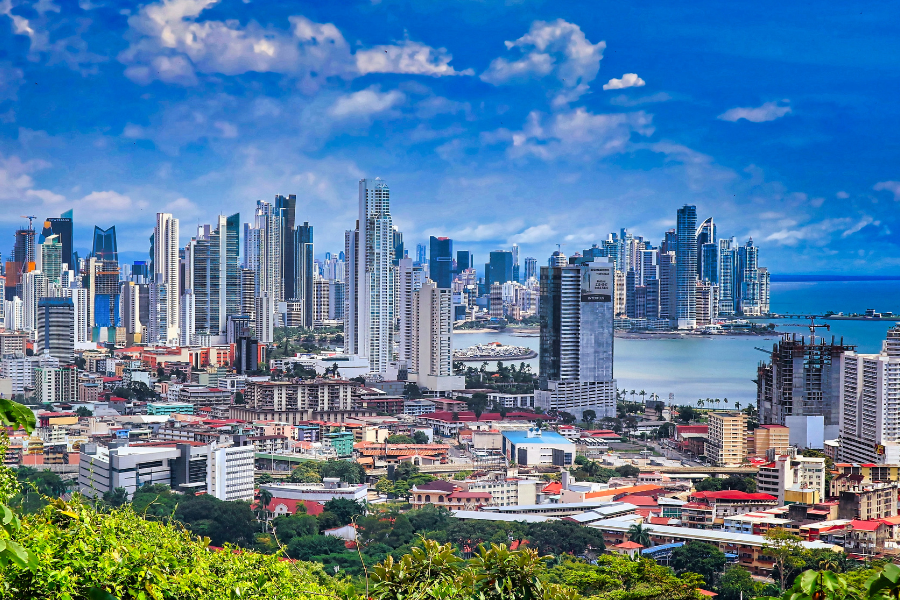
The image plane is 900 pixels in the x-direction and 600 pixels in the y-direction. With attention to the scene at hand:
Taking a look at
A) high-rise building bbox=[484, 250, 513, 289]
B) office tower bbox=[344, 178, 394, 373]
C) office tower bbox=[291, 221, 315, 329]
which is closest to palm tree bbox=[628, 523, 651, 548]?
office tower bbox=[344, 178, 394, 373]

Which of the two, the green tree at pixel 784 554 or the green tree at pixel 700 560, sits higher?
the green tree at pixel 784 554

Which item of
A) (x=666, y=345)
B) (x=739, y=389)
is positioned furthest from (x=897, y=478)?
(x=666, y=345)

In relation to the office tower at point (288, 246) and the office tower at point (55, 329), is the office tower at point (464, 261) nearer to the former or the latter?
the office tower at point (288, 246)

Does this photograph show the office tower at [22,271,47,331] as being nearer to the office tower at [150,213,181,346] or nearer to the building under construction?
the office tower at [150,213,181,346]

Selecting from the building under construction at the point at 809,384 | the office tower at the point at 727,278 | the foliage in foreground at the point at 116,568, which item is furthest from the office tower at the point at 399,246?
the foliage in foreground at the point at 116,568

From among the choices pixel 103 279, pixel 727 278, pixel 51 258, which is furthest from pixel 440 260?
pixel 51 258

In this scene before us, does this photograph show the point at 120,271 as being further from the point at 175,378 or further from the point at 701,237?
the point at 701,237

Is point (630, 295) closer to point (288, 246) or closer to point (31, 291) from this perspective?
point (288, 246)
